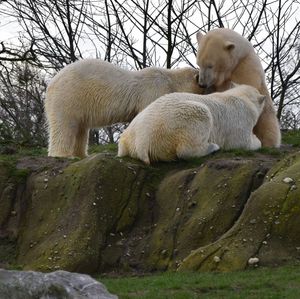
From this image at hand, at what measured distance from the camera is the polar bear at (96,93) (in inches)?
499

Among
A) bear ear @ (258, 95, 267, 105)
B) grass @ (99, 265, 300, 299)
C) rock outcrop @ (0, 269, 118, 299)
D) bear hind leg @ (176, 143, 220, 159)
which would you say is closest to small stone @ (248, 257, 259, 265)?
grass @ (99, 265, 300, 299)

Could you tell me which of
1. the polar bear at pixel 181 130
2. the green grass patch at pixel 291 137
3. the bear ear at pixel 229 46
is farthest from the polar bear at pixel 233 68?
the polar bear at pixel 181 130

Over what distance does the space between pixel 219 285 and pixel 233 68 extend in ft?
20.5

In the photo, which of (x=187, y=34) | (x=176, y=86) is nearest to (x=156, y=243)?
(x=176, y=86)

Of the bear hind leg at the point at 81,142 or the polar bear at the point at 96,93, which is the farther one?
the bear hind leg at the point at 81,142

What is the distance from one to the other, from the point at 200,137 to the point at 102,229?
1.91 m

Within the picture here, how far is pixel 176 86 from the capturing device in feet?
41.8

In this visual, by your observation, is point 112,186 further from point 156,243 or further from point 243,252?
point 243,252

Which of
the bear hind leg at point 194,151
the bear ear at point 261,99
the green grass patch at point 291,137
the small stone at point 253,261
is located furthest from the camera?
the green grass patch at point 291,137

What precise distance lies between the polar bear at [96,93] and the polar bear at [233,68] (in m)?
0.40

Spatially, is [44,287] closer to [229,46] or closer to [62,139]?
[62,139]

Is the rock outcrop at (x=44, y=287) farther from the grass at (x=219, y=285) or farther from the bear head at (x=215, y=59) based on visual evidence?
the bear head at (x=215, y=59)

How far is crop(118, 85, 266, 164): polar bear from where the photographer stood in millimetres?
10219

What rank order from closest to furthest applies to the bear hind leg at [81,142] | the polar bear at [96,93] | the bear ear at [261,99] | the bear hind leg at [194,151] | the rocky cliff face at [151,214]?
the rocky cliff face at [151,214]
the bear hind leg at [194,151]
the bear ear at [261,99]
the polar bear at [96,93]
the bear hind leg at [81,142]
